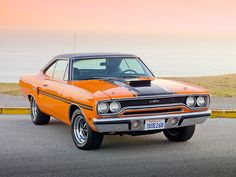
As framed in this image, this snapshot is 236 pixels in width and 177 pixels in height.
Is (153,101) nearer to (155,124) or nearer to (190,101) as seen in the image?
(155,124)

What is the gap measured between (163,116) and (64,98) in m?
1.71

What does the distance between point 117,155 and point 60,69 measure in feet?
8.17

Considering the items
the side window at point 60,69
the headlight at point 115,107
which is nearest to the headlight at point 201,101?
the headlight at point 115,107

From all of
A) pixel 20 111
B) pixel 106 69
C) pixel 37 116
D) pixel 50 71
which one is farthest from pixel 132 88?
pixel 20 111

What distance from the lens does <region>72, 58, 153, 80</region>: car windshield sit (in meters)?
9.05

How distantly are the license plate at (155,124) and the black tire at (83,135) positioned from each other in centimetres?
75

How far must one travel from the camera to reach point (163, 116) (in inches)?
311

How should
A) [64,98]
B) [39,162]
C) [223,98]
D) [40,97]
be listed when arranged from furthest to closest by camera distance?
[223,98] → [40,97] → [64,98] → [39,162]

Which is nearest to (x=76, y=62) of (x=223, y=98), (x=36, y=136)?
(x=36, y=136)

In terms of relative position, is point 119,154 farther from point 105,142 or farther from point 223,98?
point 223,98

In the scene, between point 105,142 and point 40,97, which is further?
point 40,97

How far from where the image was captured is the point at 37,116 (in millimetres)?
10492

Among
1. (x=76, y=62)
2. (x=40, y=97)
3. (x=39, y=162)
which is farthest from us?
(x=40, y=97)

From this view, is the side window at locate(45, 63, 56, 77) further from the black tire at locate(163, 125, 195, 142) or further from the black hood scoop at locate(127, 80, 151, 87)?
the black tire at locate(163, 125, 195, 142)
